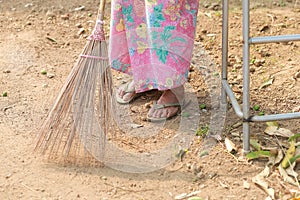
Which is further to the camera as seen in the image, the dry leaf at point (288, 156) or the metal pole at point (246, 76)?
the dry leaf at point (288, 156)

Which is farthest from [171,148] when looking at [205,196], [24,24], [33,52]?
[24,24]

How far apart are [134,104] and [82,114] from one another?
1.83 feet

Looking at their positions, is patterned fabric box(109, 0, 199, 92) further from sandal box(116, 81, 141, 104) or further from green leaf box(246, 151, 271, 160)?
green leaf box(246, 151, 271, 160)

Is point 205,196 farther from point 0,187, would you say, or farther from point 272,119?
point 0,187

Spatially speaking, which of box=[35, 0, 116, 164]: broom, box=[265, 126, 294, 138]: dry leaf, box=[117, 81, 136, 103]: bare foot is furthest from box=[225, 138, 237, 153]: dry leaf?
box=[117, 81, 136, 103]: bare foot

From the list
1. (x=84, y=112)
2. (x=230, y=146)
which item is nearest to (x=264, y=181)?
(x=230, y=146)

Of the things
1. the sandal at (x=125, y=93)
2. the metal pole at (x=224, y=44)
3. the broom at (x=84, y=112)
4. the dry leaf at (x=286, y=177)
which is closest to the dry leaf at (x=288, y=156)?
the dry leaf at (x=286, y=177)

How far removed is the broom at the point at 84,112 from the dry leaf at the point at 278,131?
72cm

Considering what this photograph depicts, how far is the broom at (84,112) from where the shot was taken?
9.62 ft

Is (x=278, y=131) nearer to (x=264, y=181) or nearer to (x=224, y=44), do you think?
(x=264, y=181)

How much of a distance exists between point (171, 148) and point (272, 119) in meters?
0.49

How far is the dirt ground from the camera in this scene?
2738 mm

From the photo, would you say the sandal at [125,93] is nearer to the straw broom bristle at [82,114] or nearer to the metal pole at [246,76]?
the straw broom bristle at [82,114]

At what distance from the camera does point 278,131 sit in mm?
3035
